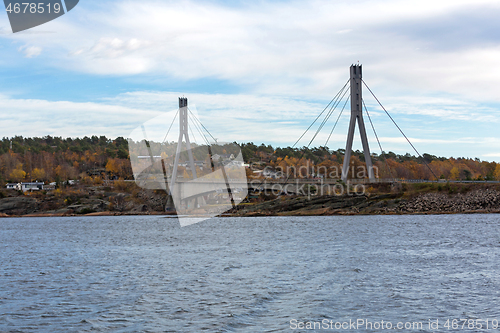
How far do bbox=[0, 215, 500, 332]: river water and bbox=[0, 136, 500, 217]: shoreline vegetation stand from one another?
36.1 metres

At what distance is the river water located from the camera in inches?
505

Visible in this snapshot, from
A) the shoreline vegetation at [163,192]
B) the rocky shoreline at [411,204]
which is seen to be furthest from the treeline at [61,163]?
the rocky shoreline at [411,204]

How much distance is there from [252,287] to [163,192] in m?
77.6

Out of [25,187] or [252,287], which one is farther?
[25,187]

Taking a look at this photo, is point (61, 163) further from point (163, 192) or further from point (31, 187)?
point (163, 192)

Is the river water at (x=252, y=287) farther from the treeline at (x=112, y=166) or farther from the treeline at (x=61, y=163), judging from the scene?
the treeline at (x=61, y=163)

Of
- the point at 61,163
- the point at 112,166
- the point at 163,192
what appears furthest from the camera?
the point at 61,163

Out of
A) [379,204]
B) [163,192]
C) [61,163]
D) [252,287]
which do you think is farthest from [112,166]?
[252,287]

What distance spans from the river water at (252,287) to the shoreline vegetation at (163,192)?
3608 centimetres

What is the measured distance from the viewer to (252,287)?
17.2 m

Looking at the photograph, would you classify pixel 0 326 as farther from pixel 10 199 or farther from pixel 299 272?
pixel 10 199

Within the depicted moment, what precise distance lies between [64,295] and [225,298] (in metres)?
6.16

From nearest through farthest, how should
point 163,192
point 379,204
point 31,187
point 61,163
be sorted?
1. point 379,204
2. point 163,192
3. point 31,187
4. point 61,163

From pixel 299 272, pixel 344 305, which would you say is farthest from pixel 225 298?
pixel 299 272
